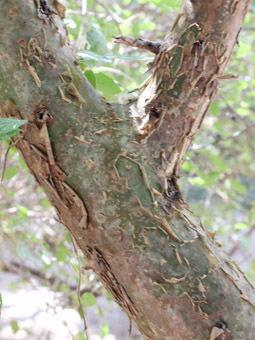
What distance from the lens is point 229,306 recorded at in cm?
44

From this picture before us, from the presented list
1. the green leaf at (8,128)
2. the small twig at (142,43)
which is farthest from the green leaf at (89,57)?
the green leaf at (8,128)

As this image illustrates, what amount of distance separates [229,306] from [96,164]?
22 cm

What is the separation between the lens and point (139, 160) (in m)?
0.48

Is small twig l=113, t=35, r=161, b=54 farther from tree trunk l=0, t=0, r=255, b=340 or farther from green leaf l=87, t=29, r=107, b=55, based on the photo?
green leaf l=87, t=29, r=107, b=55

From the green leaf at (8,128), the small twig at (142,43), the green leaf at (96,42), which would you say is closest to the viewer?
the green leaf at (8,128)

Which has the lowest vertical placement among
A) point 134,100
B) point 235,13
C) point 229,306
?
point 229,306

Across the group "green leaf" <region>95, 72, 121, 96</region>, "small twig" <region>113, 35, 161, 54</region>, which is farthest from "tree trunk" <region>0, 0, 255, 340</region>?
"green leaf" <region>95, 72, 121, 96</region>

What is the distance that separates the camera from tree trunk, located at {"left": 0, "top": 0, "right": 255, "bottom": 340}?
44 cm

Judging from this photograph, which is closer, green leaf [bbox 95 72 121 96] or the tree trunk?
the tree trunk

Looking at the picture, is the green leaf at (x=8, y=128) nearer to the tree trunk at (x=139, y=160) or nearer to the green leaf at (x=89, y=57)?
the tree trunk at (x=139, y=160)

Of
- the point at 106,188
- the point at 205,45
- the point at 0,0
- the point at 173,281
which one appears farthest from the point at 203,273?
the point at 0,0

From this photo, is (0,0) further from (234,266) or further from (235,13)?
(234,266)

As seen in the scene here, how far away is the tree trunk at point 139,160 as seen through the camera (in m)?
0.44

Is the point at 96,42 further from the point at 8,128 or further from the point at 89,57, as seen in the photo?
the point at 8,128
